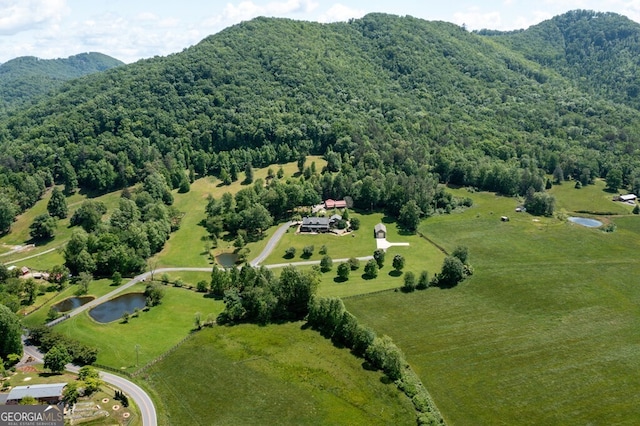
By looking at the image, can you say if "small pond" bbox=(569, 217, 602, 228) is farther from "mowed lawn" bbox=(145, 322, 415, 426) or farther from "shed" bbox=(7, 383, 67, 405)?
"shed" bbox=(7, 383, 67, 405)

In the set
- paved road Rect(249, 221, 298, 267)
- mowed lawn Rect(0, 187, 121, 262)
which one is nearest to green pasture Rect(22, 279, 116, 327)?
mowed lawn Rect(0, 187, 121, 262)

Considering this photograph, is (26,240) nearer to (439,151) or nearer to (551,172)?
(439,151)

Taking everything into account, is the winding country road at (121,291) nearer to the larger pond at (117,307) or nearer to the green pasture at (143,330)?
the larger pond at (117,307)

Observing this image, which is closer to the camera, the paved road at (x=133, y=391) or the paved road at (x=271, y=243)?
the paved road at (x=133, y=391)

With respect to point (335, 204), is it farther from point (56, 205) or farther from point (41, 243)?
point (56, 205)

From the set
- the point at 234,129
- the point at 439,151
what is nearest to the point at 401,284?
the point at 439,151

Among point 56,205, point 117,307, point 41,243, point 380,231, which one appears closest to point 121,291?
point 117,307

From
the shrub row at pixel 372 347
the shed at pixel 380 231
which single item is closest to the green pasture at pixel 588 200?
the shed at pixel 380 231
